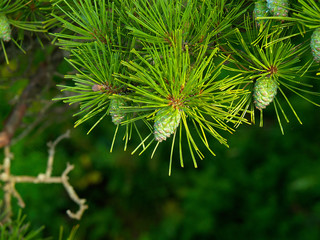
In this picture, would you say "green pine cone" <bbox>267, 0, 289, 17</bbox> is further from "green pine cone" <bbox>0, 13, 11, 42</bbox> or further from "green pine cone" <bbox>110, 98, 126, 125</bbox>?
"green pine cone" <bbox>0, 13, 11, 42</bbox>

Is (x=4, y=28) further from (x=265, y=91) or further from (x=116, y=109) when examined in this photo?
(x=265, y=91)

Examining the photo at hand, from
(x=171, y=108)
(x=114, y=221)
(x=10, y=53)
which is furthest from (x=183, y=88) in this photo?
(x=114, y=221)

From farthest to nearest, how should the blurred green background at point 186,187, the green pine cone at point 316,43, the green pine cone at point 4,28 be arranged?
1. the blurred green background at point 186,187
2. the green pine cone at point 4,28
3. the green pine cone at point 316,43

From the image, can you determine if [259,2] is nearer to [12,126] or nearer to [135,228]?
[12,126]

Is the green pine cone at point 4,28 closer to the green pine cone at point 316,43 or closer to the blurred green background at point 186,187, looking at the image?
the green pine cone at point 316,43

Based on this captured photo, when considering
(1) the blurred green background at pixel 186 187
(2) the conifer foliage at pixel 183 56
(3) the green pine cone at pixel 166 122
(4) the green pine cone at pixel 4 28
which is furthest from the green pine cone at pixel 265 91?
(1) the blurred green background at pixel 186 187

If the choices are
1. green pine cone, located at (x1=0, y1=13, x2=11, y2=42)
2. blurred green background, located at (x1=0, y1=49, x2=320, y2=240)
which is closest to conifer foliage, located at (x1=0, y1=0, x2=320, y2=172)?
green pine cone, located at (x1=0, y1=13, x2=11, y2=42)
